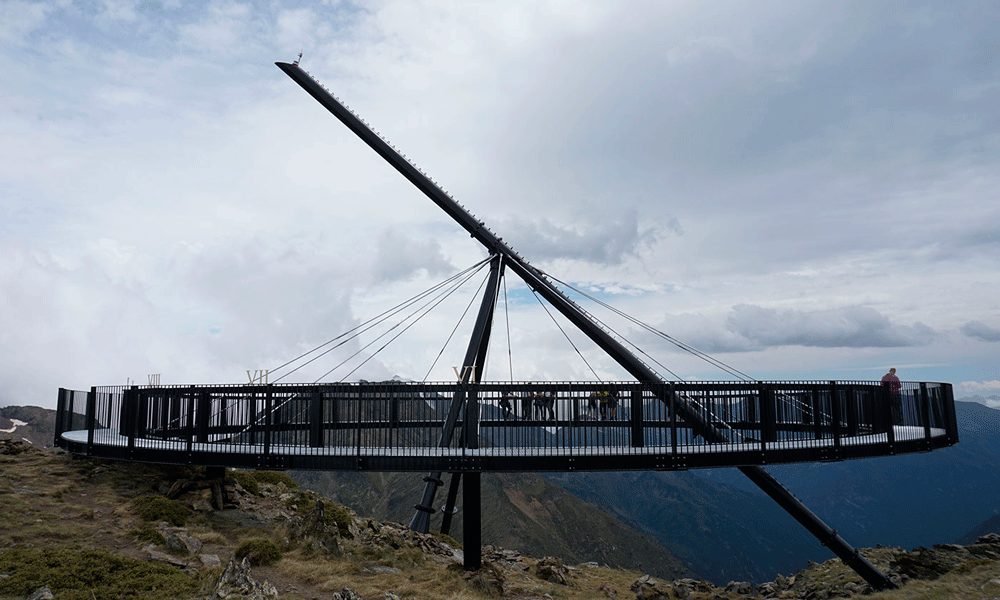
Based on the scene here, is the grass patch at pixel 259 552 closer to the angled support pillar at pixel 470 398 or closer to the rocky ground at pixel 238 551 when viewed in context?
the rocky ground at pixel 238 551

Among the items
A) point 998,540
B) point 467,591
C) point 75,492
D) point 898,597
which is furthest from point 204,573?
point 998,540

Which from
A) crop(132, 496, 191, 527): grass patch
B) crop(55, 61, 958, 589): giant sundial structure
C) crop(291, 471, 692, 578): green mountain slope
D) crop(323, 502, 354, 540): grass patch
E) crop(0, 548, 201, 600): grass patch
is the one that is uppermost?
crop(55, 61, 958, 589): giant sundial structure

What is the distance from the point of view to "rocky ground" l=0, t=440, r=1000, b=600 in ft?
40.2

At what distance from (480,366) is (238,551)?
13.4m

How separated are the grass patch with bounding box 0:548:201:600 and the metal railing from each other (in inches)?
154

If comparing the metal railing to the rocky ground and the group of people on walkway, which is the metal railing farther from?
the rocky ground

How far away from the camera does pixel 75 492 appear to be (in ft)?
58.7

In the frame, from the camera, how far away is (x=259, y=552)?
1481 centimetres

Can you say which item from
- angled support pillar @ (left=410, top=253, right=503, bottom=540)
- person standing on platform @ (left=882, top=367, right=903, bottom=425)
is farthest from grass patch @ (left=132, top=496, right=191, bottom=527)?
person standing on platform @ (left=882, top=367, right=903, bottom=425)

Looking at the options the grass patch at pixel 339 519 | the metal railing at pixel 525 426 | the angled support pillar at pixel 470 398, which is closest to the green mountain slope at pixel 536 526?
the angled support pillar at pixel 470 398

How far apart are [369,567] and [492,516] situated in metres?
174

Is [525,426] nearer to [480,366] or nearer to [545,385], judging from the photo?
[545,385]

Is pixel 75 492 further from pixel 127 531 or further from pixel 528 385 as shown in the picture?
pixel 528 385

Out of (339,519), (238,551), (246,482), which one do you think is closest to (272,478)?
(246,482)
